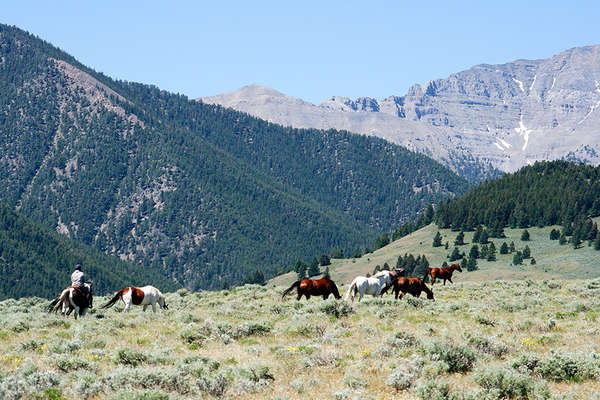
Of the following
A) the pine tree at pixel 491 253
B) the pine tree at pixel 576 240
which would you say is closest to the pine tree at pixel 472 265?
the pine tree at pixel 491 253

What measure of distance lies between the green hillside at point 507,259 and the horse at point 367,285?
70.3 metres

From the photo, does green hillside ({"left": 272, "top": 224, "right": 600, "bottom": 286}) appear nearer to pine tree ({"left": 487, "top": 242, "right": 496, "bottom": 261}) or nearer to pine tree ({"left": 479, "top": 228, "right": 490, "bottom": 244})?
pine tree ({"left": 487, "top": 242, "right": 496, "bottom": 261})

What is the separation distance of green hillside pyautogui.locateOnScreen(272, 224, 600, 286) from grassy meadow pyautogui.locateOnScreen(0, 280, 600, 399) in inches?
3131

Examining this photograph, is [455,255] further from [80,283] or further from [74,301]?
[74,301]

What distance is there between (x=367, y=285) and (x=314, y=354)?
50.5 feet

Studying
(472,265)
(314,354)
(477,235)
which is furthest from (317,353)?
(477,235)

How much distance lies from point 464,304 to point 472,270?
110 m

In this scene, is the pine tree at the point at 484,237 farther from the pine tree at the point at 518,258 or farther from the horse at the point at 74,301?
the horse at the point at 74,301

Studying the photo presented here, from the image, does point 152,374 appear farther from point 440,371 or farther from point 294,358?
point 440,371

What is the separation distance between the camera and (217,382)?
13.9 m

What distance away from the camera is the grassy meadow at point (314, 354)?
44.5 feet

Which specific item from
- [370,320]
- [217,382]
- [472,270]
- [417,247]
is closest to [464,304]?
[370,320]

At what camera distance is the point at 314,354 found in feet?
54.3

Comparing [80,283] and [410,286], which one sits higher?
[80,283]
